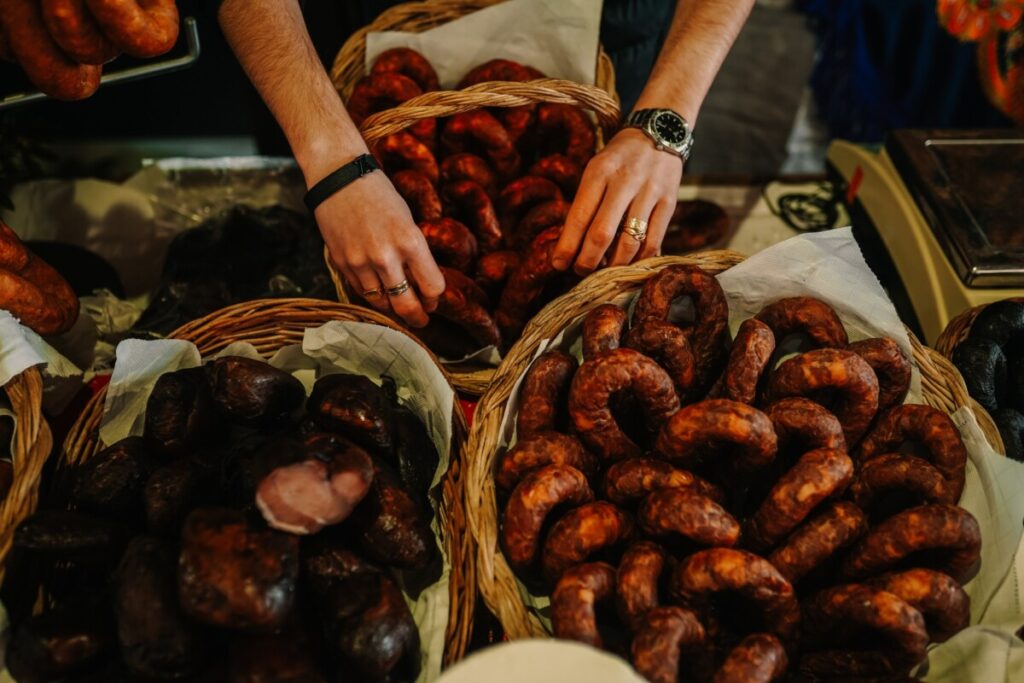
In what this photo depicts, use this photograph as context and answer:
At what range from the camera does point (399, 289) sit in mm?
1533

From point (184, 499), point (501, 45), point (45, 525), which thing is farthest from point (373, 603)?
point (501, 45)

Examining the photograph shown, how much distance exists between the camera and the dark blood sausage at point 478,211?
185 cm

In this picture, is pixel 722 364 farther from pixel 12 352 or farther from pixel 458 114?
pixel 12 352

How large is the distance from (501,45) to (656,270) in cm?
105

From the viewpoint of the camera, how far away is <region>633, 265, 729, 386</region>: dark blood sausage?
1.48 m

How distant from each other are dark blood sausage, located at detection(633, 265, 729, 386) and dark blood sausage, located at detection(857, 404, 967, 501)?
1.14ft

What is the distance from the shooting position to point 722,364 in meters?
1.58

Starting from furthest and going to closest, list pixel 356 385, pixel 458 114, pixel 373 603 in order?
pixel 458 114, pixel 356 385, pixel 373 603

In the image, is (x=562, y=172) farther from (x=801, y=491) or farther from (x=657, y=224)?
(x=801, y=491)

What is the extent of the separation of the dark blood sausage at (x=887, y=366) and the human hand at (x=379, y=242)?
904 millimetres

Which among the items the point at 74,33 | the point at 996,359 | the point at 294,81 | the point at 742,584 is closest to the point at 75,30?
the point at 74,33

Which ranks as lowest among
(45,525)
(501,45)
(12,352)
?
(45,525)

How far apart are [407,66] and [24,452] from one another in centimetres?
141

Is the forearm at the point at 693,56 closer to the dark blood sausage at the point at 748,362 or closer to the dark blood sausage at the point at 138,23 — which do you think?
the dark blood sausage at the point at 748,362
